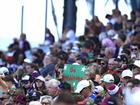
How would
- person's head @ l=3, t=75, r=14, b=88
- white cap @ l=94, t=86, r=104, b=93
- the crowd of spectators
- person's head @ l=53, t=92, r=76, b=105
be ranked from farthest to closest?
person's head @ l=3, t=75, r=14, b=88
white cap @ l=94, t=86, r=104, b=93
the crowd of spectators
person's head @ l=53, t=92, r=76, b=105

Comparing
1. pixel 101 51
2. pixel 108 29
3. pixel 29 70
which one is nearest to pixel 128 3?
pixel 108 29

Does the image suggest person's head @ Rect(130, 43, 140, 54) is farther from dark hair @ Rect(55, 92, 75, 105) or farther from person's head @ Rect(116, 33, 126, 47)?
dark hair @ Rect(55, 92, 75, 105)

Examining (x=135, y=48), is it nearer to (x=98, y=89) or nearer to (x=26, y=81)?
(x=26, y=81)

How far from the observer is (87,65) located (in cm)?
1441

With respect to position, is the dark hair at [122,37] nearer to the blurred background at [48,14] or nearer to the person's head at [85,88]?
the blurred background at [48,14]

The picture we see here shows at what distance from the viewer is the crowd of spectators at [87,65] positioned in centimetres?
989

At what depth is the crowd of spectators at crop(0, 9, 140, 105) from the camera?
989 cm

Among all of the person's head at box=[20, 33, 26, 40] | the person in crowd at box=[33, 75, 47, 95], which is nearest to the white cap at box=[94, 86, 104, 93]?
the person in crowd at box=[33, 75, 47, 95]

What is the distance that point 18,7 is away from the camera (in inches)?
864

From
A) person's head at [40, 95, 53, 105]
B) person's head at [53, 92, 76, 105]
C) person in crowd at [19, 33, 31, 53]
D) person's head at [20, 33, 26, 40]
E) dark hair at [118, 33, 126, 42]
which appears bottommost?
person in crowd at [19, 33, 31, 53]

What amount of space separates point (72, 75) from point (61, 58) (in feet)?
9.23

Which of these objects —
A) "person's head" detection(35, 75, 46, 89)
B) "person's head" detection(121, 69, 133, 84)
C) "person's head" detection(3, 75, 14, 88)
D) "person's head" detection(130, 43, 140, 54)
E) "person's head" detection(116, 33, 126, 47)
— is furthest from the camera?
"person's head" detection(116, 33, 126, 47)

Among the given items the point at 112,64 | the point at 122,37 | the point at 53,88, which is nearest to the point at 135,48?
the point at 112,64

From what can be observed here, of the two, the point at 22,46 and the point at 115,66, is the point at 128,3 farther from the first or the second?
the point at 115,66
